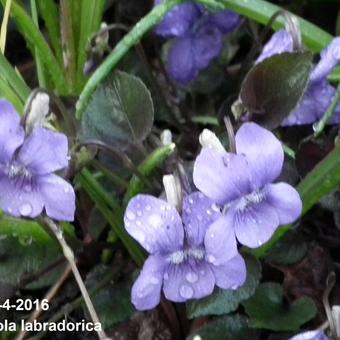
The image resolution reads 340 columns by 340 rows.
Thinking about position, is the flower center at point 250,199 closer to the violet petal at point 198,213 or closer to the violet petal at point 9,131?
the violet petal at point 198,213

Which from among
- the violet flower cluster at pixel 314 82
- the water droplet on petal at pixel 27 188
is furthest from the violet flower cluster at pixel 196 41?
the water droplet on petal at pixel 27 188

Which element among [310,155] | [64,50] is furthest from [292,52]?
[64,50]

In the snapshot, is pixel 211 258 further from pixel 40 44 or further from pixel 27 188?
pixel 40 44

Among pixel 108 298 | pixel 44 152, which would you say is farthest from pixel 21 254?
pixel 44 152

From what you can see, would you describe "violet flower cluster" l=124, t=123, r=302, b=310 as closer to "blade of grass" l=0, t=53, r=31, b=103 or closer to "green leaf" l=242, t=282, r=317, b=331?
"green leaf" l=242, t=282, r=317, b=331

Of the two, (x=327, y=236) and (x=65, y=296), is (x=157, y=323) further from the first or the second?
(x=327, y=236)

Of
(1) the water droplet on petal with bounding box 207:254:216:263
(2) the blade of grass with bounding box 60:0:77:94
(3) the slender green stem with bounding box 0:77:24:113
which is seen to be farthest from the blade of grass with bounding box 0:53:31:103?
(1) the water droplet on petal with bounding box 207:254:216:263
